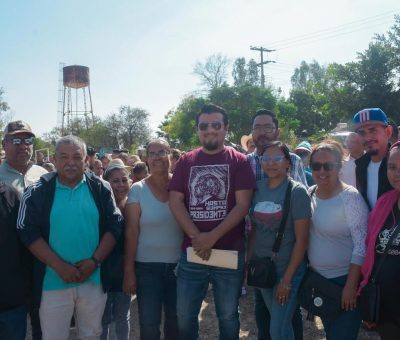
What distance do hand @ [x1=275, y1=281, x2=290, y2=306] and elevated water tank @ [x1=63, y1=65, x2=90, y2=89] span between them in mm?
46738

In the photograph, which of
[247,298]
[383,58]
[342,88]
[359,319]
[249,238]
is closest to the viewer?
[359,319]

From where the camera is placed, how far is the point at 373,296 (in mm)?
2660

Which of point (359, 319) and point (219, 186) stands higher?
point (219, 186)

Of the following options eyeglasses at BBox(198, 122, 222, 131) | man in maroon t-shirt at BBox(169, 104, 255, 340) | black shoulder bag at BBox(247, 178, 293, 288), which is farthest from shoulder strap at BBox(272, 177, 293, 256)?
eyeglasses at BBox(198, 122, 222, 131)

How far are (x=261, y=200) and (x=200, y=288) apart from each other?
2.91ft

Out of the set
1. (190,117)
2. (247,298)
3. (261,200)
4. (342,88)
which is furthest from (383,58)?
(261,200)

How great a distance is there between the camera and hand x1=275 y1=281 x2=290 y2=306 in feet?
9.73

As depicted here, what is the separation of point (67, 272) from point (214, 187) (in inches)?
51.1

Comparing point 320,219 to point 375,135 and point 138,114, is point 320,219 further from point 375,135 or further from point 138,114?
point 138,114

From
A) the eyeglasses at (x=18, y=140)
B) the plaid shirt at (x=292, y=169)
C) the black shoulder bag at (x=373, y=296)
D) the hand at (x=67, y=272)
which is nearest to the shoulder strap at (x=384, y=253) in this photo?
the black shoulder bag at (x=373, y=296)

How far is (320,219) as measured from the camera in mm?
2928

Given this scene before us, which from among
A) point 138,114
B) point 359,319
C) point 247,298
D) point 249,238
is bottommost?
point 247,298

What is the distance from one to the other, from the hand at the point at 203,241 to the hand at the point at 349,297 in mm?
1010

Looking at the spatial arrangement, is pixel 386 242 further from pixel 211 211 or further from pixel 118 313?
pixel 118 313
